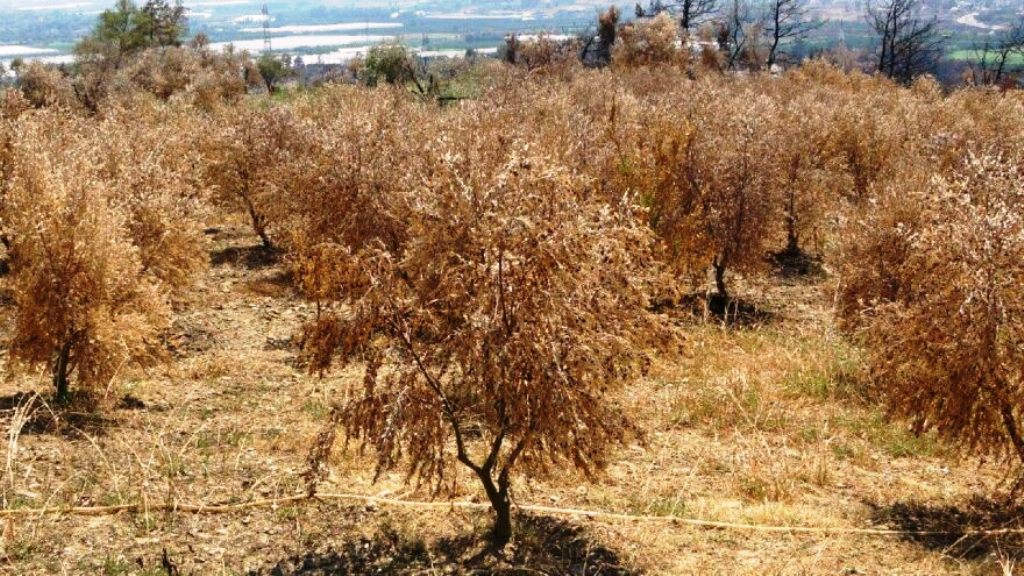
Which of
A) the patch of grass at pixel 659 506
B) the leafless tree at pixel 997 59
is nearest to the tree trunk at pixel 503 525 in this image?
the patch of grass at pixel 659 506

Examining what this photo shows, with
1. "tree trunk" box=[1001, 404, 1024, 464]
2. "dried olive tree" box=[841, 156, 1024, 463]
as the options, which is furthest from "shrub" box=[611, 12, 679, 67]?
"tree trunk" box=[1001, 404, 1024, 464]

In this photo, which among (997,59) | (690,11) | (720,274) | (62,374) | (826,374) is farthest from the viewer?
(997,59)

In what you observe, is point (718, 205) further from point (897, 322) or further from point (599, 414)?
point (599, 414)

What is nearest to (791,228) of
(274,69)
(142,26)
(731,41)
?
(731,41)

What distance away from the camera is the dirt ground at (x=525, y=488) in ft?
24.3

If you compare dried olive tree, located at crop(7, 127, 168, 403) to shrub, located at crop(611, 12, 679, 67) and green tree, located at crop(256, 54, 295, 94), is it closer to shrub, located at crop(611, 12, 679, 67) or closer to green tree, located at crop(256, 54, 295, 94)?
shrub, located at crop(611, 12, 679, 67)

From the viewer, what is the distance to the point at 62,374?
34.8 ft

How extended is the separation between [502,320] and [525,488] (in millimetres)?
3383

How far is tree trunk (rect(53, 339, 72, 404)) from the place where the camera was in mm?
10422

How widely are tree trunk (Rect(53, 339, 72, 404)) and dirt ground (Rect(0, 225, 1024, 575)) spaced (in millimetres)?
290

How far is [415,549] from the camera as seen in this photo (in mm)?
7660

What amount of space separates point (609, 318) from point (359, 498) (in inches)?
129

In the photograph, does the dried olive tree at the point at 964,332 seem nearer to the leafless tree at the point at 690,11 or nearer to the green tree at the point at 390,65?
the green tree at the point at 390,65

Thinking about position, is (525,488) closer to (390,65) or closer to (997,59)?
(390,65)
